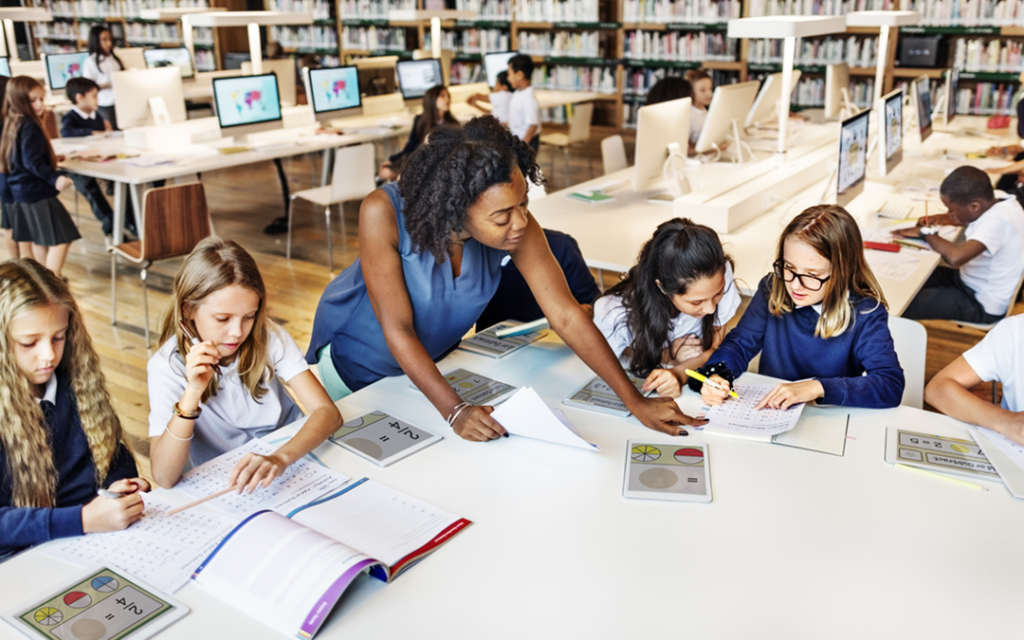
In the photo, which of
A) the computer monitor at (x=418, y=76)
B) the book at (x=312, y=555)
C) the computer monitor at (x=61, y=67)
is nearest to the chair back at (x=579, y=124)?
the computer monitor at (x=418, y=76)

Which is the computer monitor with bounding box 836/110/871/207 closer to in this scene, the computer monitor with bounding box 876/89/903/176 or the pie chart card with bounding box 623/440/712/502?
the computer monitor with bounding box 876/89/903/176

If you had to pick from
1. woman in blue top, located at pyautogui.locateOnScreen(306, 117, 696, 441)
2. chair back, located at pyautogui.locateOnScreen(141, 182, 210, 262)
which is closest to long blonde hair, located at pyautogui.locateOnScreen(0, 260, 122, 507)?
woman in blue top, located at pyautogui.locateOnScreen(306, 117, 696, 441)

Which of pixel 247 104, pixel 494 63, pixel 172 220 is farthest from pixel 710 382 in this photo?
pixel 494 63

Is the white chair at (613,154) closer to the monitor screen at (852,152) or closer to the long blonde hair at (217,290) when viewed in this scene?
the monitor screen at (852,152)

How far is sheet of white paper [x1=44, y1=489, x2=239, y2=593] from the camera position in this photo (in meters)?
1.21

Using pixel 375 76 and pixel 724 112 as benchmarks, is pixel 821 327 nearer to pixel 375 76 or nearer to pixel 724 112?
pixel 724 112

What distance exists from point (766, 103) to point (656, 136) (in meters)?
2.05

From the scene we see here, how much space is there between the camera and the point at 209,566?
1.20 m

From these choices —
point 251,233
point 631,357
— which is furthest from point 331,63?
point 631,357

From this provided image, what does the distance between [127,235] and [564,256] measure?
377 centimetres

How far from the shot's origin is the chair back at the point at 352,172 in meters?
4.75

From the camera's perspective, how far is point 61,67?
7527 mm

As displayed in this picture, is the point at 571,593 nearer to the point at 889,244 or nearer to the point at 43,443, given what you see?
the point at 43,443

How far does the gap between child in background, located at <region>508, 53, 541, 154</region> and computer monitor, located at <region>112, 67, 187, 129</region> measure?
236 centimetres
